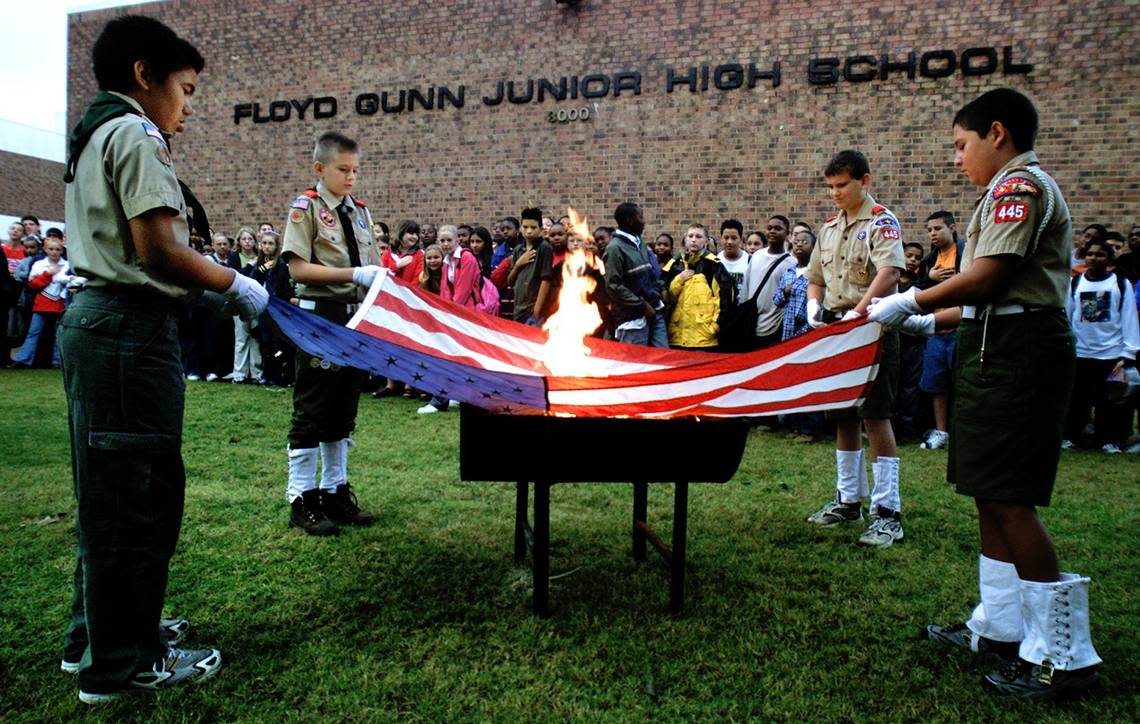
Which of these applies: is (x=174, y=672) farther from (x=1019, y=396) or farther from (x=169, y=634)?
(x=1019, y=396)

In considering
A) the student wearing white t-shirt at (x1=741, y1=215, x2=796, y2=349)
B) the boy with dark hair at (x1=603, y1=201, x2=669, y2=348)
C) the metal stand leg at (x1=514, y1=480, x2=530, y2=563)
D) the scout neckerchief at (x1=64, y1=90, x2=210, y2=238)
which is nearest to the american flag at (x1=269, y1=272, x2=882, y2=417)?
the metal stand leg at (x1=514, y1=480, x2=530, y2=563)

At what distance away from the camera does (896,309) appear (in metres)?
2.97

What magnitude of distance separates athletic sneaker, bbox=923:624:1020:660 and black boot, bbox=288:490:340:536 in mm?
2989

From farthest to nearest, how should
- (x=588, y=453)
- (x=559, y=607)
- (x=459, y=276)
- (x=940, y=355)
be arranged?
1. (x=459, y=276)
2. (x=940, y=355)
3. (x=559, y=607)
4. (x=588, y=453)

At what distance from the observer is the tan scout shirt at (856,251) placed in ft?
13.8

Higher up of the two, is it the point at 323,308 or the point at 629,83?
the point at 629,83

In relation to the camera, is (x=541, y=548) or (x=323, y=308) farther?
(x=323, y=308)

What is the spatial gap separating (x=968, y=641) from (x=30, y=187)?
38576 millimetres

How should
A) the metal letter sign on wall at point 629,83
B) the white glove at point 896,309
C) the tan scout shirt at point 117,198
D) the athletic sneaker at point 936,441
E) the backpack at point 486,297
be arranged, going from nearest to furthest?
the tan scout shirt at point 117,198, the white glove at point 896,309, the athletic sneaker at point 936,441, the backpack at point 486,297, the metal letter sign on wall at point 629,83

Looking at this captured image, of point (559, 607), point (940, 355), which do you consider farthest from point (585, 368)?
point (940, 355)

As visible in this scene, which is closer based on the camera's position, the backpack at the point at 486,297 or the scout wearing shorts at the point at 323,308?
the scout wearing shorts at the point at 323,308

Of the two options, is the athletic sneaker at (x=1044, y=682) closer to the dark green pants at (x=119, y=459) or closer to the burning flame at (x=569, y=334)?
the burning flame at (x=569, y=334)

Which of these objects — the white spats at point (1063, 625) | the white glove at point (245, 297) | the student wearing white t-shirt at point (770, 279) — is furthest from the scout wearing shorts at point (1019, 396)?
the student wearing white t-shirt at point (770, 279)

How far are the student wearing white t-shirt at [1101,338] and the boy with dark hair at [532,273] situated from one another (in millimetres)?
5064
